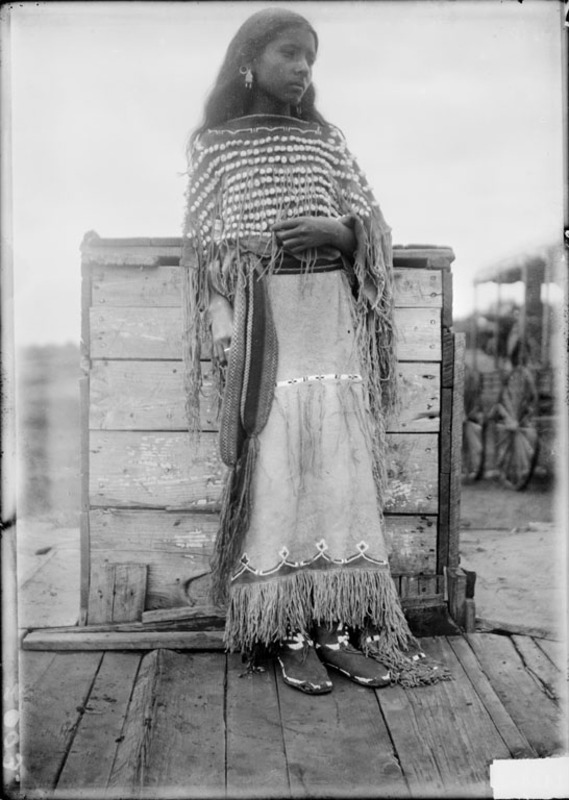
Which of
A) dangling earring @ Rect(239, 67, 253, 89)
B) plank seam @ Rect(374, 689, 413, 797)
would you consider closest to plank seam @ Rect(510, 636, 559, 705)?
plank seam @ Rect(374, 689, 413, 797)

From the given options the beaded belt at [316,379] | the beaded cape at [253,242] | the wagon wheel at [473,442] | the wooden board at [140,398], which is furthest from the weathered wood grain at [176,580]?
the wagon wheel at [473,442]

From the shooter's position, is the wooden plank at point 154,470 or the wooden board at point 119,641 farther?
the wooden plank at point 154,470

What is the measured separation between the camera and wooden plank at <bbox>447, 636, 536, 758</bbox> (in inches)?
66.1

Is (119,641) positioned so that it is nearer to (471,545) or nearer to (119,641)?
(119,641)

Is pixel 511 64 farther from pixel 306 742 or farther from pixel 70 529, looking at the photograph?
pixel 70 529

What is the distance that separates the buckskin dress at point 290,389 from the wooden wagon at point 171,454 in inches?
10.6

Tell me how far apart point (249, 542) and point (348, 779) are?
66 cm

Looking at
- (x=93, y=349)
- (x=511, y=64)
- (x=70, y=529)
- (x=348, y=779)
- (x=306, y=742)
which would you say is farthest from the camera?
(x=70, y=529)

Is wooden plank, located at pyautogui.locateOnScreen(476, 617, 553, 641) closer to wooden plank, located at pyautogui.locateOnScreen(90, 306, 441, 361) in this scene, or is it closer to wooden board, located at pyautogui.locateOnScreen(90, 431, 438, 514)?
wooden board, located at pyautogui.locateOnScreen(90, 431, 438, 514)

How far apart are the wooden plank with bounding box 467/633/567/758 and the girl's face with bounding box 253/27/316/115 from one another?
5.27ft

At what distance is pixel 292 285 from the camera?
206 cm

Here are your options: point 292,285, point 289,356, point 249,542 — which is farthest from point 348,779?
point 292,285

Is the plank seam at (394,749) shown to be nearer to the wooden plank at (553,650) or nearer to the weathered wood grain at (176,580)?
the wooden plank at (553,650)

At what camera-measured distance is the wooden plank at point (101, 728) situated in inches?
61.6
